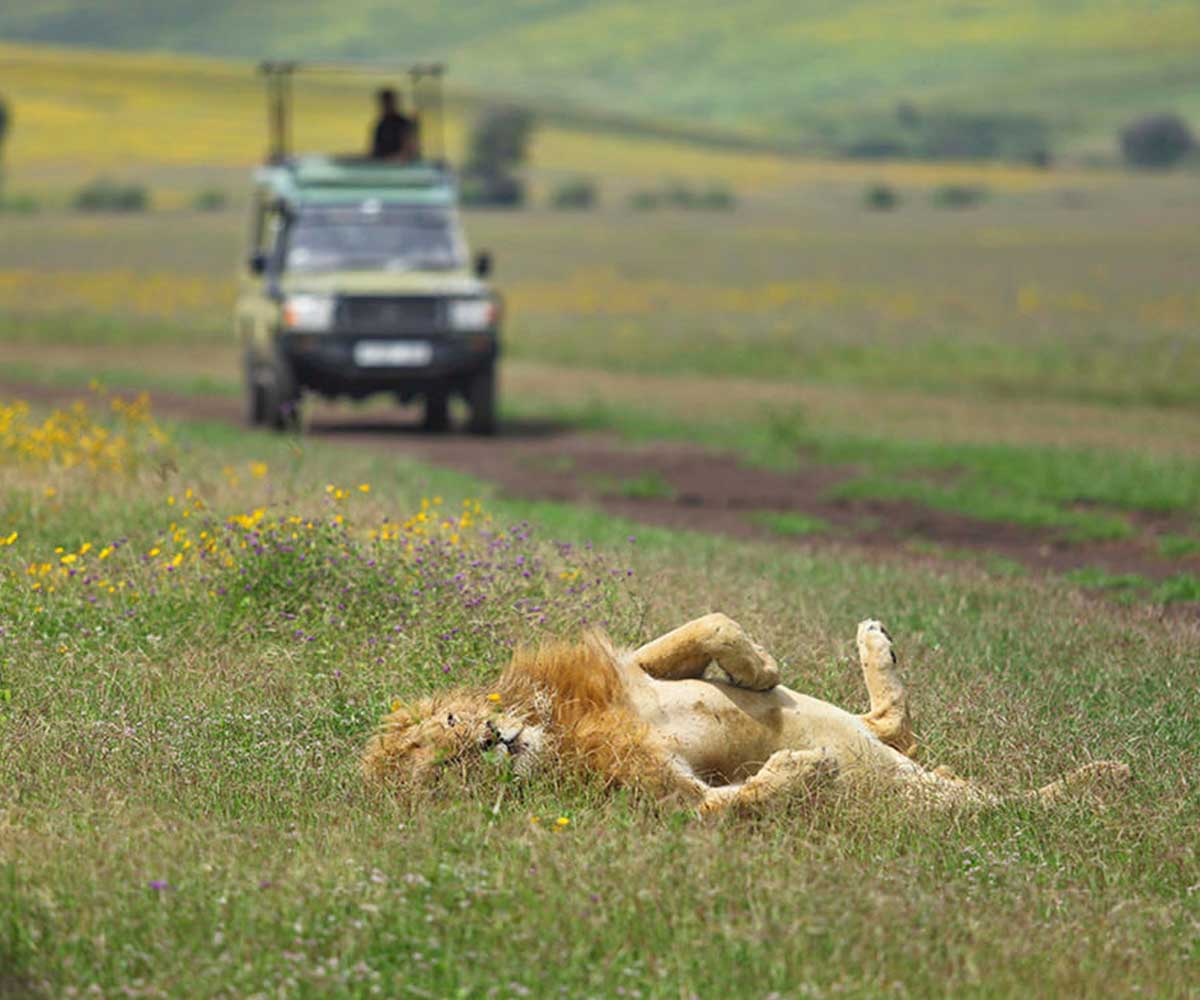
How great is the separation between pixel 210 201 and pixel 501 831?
7991 cm

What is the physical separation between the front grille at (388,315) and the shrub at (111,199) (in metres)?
63.4

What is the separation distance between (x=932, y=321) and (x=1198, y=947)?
29.8 metres

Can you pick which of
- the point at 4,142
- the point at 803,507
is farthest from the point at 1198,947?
the point at 4,142

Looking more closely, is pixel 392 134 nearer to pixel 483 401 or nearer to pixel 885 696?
pixel 483 401

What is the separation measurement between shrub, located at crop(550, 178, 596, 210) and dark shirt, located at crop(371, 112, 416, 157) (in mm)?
67130

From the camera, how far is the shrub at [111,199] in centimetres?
8069

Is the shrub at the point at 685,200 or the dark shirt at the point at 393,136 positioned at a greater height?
the dark shirt at the point at 393,136

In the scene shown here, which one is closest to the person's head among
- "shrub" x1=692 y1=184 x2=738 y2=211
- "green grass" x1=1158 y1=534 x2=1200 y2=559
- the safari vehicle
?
the safari vehicle

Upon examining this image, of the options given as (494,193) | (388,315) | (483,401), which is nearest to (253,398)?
(388,315)

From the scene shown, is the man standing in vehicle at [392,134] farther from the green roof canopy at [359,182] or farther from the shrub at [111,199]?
Result: the shrub at [111,199]

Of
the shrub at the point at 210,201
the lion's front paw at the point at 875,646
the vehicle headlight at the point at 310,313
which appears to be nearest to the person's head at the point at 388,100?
the vehicle headlight at the point at 310,313

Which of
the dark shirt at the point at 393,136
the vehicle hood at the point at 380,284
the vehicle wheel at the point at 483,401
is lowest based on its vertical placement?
the vehicle wheel at the point at 483,401

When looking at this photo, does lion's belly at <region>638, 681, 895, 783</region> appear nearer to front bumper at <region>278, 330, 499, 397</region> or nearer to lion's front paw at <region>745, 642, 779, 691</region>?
lion's front paw at <region>745, 642, 779, 691</region>

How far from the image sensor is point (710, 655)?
612 centimetres
